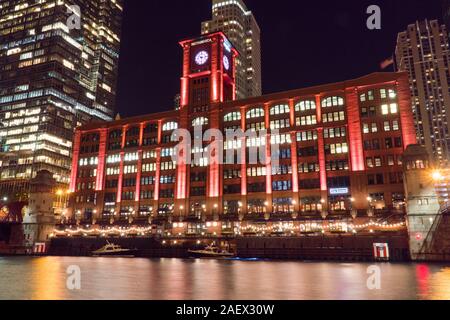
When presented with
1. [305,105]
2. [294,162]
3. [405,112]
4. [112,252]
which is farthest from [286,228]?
[112,252]

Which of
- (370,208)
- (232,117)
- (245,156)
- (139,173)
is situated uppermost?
(232,117)

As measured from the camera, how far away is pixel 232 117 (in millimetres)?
106312

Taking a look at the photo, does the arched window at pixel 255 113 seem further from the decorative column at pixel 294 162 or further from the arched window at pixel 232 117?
the decorative column at pixel 294 162

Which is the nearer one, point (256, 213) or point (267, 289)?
point (267, 289)

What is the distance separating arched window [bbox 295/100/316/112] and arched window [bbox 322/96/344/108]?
2944 millimetres

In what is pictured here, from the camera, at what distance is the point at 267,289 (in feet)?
84.4

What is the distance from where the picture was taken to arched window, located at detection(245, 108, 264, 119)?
340 feet

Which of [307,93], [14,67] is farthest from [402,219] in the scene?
[14,67]

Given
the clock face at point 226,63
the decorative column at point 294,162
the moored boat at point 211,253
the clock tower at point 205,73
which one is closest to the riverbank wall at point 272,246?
the moored boat at point 211,253

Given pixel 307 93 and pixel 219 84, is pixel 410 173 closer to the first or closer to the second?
pixel 307 93

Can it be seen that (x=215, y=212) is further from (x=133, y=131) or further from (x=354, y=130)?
(x=133, y=131)

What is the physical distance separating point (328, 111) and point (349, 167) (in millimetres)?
16739

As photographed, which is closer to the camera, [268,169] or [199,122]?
[268,169]

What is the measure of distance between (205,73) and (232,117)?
59.6ft
